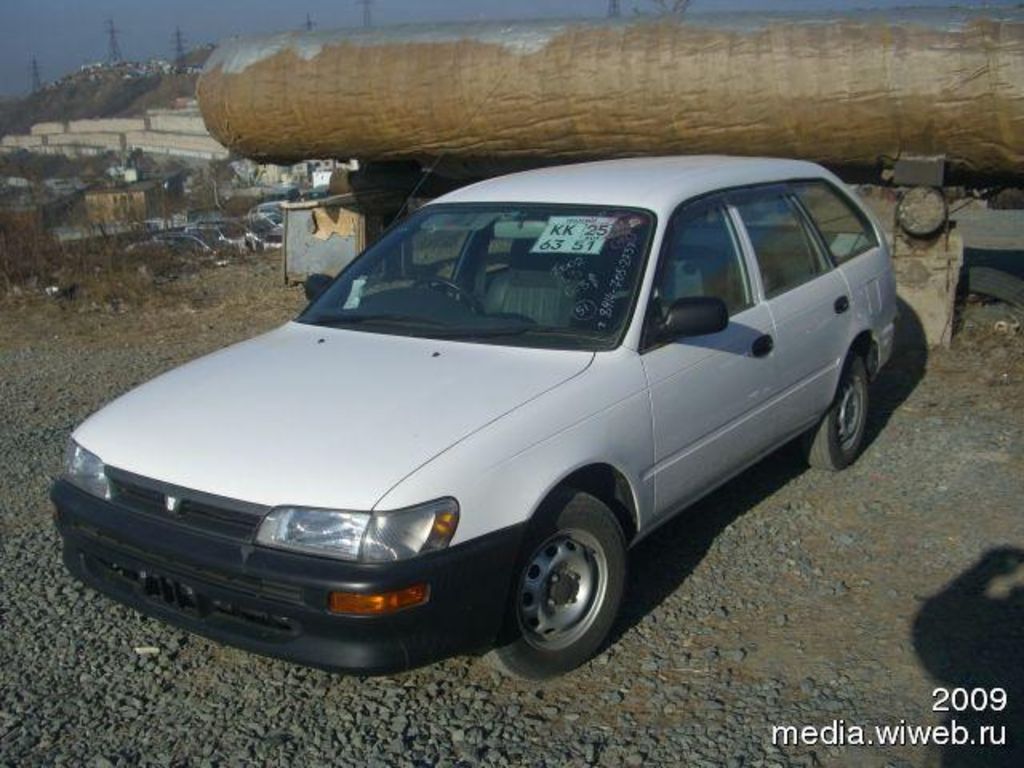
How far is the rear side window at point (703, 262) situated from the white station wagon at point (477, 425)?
0.01 m

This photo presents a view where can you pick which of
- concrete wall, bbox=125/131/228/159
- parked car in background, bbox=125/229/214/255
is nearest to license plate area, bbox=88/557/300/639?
parked car in background, bbox=125/229/214/255

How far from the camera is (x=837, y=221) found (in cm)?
582

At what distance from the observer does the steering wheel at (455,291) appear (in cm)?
439

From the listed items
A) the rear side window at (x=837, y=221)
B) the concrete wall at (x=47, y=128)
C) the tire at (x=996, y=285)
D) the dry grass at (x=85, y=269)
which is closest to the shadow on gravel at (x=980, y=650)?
the rear side window at (x=837, y=221)

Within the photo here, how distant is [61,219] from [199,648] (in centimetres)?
1071

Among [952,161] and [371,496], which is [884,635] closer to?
[371,496]

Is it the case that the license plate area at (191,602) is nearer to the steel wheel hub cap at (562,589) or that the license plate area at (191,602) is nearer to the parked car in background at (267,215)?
the steel wheel hub cap at (562,589)

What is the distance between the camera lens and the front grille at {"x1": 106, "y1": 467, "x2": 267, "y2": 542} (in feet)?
10.6

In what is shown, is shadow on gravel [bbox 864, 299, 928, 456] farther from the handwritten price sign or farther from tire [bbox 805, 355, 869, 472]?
the handwritten price sign

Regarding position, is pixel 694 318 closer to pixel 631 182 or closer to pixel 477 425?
pixel 631 182

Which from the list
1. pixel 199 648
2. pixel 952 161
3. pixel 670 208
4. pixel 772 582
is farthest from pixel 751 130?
pixel 199 648

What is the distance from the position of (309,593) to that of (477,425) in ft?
2.35

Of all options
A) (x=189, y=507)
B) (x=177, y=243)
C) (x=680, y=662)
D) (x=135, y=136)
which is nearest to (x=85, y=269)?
(x=177, y=243)

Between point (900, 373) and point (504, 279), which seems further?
point (900, 373)
